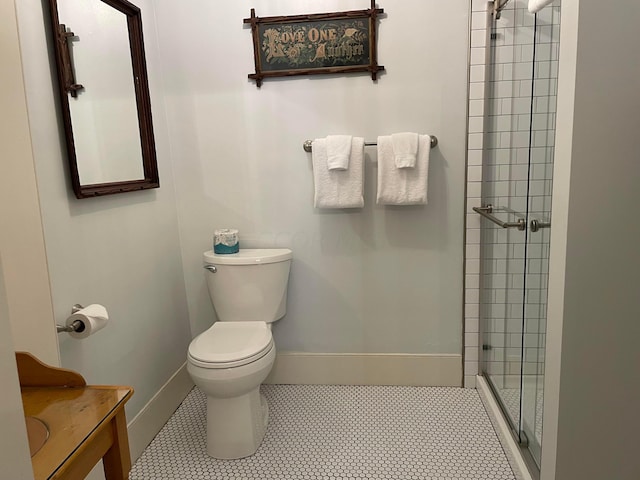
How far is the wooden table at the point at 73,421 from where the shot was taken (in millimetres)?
900

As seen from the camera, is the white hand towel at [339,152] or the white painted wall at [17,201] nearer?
the white painted wall at [17,201]

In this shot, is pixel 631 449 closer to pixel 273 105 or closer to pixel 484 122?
pixel 484 122

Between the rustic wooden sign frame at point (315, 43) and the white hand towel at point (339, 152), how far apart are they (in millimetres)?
335

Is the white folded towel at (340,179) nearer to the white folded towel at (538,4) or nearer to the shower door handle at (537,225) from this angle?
the shower door handle at (537,225)

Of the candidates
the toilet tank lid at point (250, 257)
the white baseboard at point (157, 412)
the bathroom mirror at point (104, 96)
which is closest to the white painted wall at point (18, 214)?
the bathroom mirror at point (104, 96)

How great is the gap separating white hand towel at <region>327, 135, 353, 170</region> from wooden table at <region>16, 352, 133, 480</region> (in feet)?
4.32

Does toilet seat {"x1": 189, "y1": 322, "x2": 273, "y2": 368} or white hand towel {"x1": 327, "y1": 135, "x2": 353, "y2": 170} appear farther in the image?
white hand towel {"x1": 327, "y1": 135, "x2": 353, "y2": 170}

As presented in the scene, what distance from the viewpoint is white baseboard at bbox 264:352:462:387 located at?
2.40 metres

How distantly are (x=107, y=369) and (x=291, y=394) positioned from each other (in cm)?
95

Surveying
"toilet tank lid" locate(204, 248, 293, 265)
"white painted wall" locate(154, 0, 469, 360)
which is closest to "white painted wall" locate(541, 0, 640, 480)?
"white painted wall" locate(154, 0, 469, 360)

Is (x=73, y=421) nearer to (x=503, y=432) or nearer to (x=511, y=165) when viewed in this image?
(x=503, y=432)

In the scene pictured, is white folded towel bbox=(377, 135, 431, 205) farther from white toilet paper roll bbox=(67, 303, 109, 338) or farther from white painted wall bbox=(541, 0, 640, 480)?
white toilet paper roll bbox=(67, 303, 109, 338)

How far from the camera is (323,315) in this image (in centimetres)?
242

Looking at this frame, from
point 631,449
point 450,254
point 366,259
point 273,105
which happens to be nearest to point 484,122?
point 450,254
